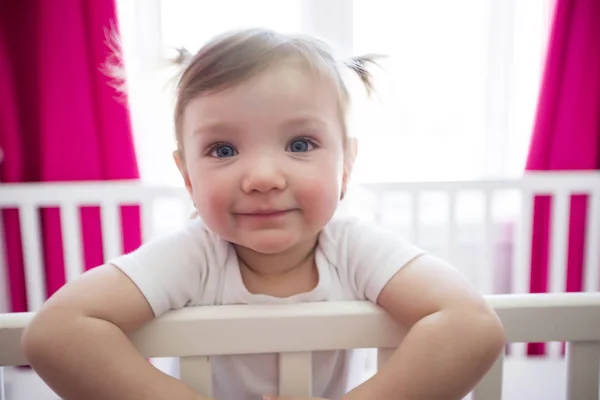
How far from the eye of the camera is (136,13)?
56.2 inches

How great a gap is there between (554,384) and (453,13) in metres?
1.06

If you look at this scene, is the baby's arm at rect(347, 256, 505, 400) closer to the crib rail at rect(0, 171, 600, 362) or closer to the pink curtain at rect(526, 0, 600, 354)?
the crib rail at rect(0, 171, 600, 362)

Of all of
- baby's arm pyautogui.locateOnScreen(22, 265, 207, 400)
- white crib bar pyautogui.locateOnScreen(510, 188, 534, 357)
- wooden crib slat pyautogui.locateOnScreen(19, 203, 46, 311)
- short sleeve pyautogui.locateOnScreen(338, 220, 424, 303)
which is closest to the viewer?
baby's arm pyautogui.locateOnScreen(22, 265, 207, 400)

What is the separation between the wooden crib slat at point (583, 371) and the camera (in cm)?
53

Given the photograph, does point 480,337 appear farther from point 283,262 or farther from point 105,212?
point 105,212

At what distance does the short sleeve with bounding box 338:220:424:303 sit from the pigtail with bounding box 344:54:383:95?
18cm

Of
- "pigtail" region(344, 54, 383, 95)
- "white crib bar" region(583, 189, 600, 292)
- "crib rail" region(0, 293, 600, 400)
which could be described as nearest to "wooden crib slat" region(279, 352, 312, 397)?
"crib rail" region(0, 293, 600, 400)

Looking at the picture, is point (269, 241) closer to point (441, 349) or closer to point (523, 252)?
point (441, 349)

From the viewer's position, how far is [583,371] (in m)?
0.54

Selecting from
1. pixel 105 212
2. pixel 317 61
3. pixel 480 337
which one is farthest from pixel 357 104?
pixel 105 212

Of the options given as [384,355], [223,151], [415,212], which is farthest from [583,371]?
[415,212]

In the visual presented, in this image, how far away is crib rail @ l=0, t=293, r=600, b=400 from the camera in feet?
1.65

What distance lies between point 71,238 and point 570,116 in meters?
1.34

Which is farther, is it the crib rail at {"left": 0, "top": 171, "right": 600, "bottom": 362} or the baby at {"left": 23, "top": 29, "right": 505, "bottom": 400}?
the crib rail at {"left": 0, "top": 171, "right": 600, "bottom": 362}
